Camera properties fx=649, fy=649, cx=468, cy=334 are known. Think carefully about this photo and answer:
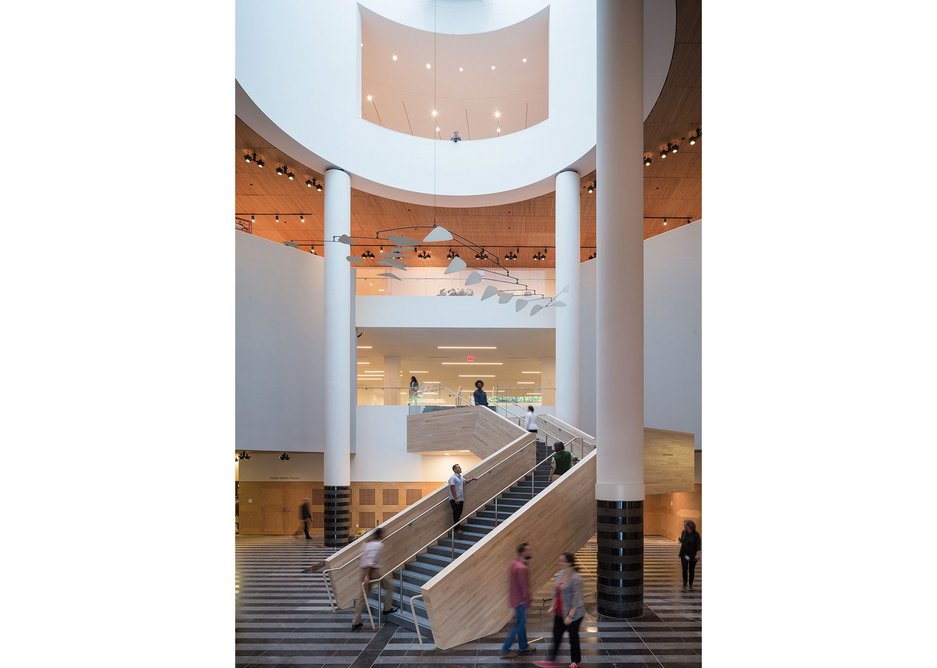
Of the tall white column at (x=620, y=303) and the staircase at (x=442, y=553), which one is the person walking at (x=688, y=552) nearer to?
the tall white column at (x=620, y=303)

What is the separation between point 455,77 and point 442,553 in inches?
666

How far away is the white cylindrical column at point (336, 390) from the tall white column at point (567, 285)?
5.99m

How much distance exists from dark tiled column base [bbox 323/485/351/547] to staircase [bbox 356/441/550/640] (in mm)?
6224

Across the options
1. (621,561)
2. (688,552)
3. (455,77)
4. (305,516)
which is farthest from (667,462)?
(455,77)

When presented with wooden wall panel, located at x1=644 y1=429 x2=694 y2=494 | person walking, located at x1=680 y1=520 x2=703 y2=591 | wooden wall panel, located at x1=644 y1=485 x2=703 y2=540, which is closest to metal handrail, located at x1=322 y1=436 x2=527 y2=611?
wooden wall panel, located at x1=644 y1=429 x2=694 y2=494

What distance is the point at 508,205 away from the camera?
21859mm

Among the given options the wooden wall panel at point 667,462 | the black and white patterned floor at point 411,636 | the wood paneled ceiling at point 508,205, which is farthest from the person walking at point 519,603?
the wood paneled ceiling at point 508,205

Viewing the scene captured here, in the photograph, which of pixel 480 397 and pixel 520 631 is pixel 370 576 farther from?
pixel 480 397

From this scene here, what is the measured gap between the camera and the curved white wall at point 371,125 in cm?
1559

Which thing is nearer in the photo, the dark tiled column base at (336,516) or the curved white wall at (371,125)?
the curved white wall at (371,125)
